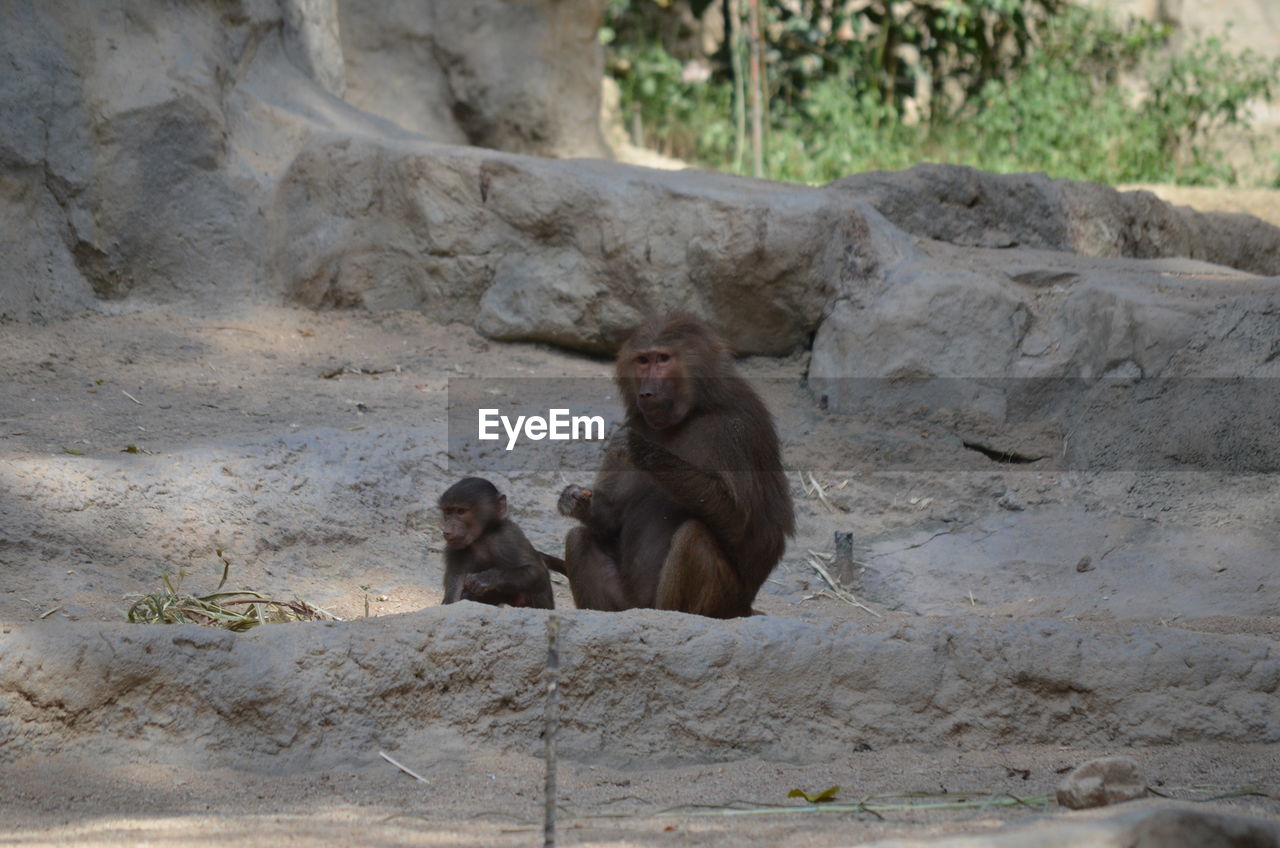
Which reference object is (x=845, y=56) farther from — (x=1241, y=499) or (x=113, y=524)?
(x=113, y=524)

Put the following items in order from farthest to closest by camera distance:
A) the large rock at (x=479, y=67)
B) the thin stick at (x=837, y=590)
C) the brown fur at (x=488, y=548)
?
the large rock at (x=479, y=67), the thin stick at (x=837, y=590), the brown fur at (x=488, y=548)

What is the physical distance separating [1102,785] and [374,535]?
4.07 metres

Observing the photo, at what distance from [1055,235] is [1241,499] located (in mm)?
3627

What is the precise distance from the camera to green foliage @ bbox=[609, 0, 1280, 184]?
47.8 feet

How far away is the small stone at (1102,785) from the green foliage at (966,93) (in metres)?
10.9

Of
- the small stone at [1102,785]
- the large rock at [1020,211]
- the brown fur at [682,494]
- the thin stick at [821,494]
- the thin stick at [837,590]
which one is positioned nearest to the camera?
the small stone at [1102,785]

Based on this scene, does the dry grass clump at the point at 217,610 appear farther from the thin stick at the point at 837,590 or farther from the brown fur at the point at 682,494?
the thin stick at the point at 837,590

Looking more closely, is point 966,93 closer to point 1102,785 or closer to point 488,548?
point 488,548

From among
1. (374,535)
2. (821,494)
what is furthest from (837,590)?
(374,535)

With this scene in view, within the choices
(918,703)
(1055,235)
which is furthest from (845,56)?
(918,703)

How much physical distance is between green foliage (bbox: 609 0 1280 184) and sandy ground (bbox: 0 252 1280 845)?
22.0ft

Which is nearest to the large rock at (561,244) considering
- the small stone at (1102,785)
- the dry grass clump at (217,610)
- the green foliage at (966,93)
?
the dry grass clump at (217,610)

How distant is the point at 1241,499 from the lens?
23.4 feet

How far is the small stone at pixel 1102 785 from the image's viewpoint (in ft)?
12.2
